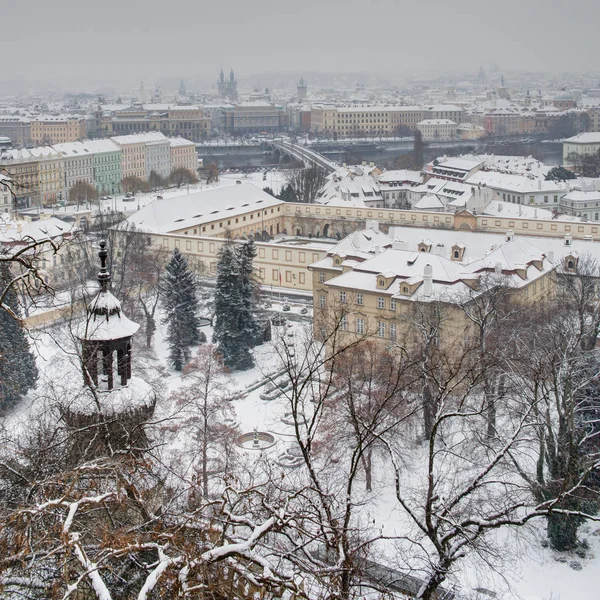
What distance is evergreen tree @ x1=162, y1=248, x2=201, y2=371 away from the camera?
31.3m

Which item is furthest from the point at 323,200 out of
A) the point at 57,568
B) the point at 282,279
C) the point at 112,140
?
the point at 57,568

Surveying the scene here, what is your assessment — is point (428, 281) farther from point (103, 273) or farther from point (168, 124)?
point (168, 124)

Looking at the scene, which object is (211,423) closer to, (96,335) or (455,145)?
(96,335)

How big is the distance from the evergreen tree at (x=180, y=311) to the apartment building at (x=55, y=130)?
3730 inches

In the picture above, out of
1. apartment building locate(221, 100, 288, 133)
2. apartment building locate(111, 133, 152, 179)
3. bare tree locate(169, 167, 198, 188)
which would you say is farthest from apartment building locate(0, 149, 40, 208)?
apartment building locate(221, 100, 288, 133)

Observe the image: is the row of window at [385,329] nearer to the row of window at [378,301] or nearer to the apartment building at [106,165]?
the row of window at [378,301]

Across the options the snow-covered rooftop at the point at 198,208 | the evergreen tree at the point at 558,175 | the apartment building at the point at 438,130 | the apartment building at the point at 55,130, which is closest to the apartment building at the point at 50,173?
the snow-covered rooftop at the point at 198,208

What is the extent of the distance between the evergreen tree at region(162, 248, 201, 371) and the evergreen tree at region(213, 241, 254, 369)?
1.17m

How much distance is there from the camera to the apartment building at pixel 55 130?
401 feet

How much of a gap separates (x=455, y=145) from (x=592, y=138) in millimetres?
27801

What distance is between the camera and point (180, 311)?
31953mm

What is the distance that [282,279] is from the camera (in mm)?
43562

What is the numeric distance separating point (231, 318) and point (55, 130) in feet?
327

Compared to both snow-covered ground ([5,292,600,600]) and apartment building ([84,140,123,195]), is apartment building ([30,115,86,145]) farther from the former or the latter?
snow-covered ground ([5,292,600,600])
